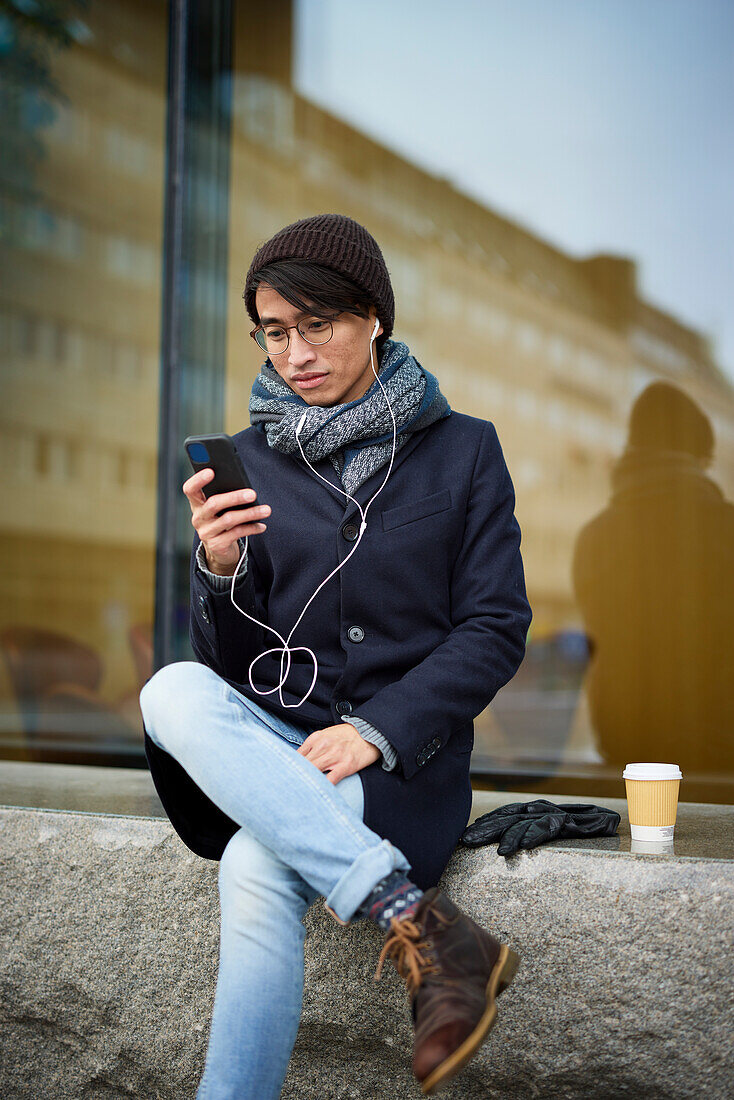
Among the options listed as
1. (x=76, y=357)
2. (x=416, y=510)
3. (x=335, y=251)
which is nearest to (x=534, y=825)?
(x=416, y=510)

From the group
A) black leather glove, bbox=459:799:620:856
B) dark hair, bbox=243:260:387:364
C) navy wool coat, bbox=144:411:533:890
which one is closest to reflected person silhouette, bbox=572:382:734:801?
black leather glove, bbox=459:799:620:856

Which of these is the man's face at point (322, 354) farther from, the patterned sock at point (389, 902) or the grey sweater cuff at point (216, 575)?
the patterned sock at point (389, 902)

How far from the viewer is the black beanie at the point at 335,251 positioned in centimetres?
201

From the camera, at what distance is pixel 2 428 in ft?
15.1

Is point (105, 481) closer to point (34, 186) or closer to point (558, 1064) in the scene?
point (34, 186)

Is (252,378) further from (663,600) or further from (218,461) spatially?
(218,461)

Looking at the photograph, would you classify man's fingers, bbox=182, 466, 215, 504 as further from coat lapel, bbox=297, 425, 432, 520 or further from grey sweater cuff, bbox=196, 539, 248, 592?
coat lapel, bbox=297, 425, 432, 520

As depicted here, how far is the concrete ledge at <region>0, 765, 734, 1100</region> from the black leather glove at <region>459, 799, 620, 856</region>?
0.03 meters

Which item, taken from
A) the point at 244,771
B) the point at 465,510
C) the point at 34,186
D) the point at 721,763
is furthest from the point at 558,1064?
the point at 34,186

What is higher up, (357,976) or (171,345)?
(171,345)

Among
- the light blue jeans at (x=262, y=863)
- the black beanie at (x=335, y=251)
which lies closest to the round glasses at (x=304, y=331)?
the black beanie at (x=335, y=251)

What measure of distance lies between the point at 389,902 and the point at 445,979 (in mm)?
143

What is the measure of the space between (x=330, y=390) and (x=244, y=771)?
0.83m

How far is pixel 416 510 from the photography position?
79.5 inches
